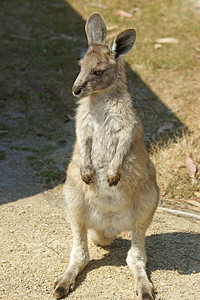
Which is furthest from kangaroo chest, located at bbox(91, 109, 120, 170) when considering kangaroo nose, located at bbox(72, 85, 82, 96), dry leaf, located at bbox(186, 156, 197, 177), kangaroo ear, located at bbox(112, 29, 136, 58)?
dry leaf, located at bbox(186, 156, 197, 177)

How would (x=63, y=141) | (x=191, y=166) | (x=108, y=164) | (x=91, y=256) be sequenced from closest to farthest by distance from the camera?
(x=108, y=164) → (x=91, y=256) → (x=191, y=166) → (x=63, y=141)

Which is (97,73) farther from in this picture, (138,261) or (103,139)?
(138,261)

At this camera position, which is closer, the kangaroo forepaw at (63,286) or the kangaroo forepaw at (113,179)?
the kangaroo forepaw at (63,286)

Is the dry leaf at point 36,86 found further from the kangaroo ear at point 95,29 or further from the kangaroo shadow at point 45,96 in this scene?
the kangaroo ear at point 95,29

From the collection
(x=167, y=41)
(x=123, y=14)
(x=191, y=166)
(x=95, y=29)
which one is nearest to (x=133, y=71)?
(x=167, y=41)

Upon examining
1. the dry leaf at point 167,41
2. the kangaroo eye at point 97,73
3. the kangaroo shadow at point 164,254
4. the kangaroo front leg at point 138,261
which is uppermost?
the kangaroo eye at point 97,73

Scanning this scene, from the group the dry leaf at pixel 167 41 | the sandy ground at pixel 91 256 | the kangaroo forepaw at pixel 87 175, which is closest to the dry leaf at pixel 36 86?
the dry leaf at pixel 167 41

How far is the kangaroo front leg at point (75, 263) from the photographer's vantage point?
3.42 m

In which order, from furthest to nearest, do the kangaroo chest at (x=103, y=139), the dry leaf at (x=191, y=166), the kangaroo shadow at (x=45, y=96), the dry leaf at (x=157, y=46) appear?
1. the dry leaf at (x=157, y=46)
2. the kangaroo shadow at (x=45, y=96)
3. the dry leaf at (x=191, y=166)
4. the kangaroo chest at (x=103, y=139)

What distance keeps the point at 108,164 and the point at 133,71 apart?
15.4 feet

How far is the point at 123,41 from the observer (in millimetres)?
3555

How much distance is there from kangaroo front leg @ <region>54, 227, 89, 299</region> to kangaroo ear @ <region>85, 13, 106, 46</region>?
5.17ft

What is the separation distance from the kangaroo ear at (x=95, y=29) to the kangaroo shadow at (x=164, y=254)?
1.87 m

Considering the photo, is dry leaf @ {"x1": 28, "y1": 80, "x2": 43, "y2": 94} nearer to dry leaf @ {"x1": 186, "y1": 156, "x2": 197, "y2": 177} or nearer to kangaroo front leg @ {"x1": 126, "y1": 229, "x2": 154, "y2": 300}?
dry leaf @ {"x1": 186, "y1": 156, "x2": 197, "y2": 177}
